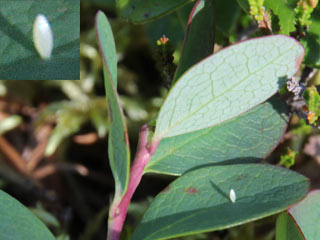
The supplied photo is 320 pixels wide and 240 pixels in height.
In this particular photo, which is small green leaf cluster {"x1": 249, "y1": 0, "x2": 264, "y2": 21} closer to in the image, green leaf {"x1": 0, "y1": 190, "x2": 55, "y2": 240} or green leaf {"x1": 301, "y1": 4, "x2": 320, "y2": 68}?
green leaf {"x1": 301, "y1": 4, "x2": 320, "y2": 68}

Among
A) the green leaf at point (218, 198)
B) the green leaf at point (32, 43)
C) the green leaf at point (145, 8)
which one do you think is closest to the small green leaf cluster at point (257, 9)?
the green leaf at point (145, 8)

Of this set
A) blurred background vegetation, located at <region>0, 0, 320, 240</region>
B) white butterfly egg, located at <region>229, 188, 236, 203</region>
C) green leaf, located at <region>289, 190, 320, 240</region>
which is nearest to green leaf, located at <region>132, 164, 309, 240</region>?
white butterfly egg, located at <region>229, 188, 236, 203</region>

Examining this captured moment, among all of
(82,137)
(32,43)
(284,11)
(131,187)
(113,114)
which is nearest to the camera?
(113,114)

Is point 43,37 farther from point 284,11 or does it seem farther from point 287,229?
point 287,229

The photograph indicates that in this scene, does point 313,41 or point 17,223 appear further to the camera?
point 313,41

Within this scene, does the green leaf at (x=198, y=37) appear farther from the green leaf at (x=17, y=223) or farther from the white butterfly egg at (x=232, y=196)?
the green leaf at (x=17, y=223)

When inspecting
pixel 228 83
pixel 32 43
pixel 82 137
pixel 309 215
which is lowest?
pixel 82 137

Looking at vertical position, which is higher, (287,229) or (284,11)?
(284,11)

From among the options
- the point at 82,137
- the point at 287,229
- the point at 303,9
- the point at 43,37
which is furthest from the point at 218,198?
the point at 82,137
